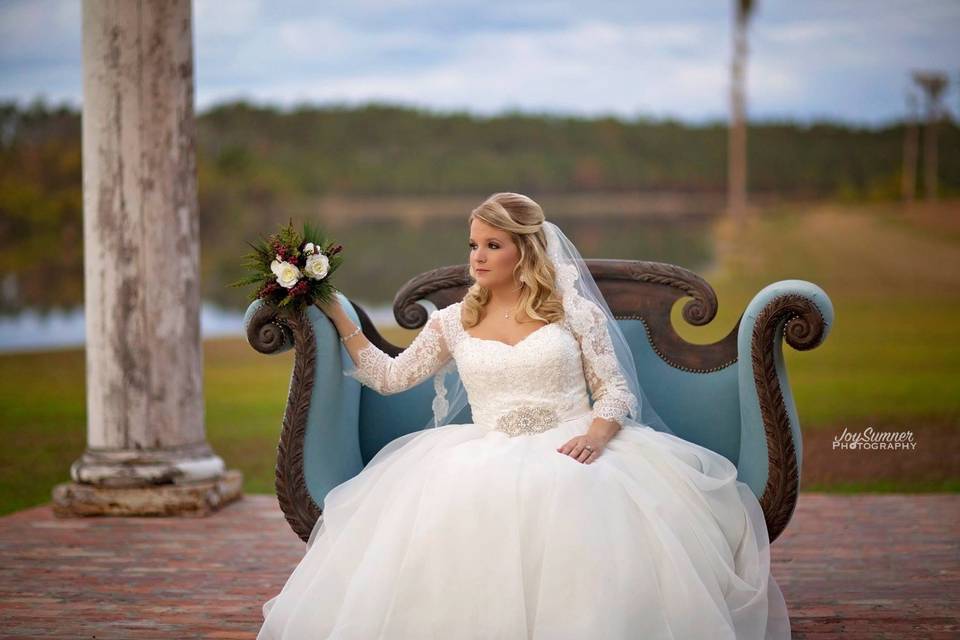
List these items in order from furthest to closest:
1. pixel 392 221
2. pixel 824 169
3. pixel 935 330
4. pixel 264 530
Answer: pixel 392 221
pixel 824 169
pixel 935 330
pixel 264 530

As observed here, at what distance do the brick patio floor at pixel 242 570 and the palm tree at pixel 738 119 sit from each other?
11630 mm

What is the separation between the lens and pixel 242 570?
3859mm

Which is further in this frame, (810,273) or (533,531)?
(810,273)

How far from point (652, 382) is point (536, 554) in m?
1.03

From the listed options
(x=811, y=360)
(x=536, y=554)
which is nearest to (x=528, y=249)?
(x=536, y=554)

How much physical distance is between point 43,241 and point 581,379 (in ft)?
54.0

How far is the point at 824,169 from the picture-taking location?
18.7 metres

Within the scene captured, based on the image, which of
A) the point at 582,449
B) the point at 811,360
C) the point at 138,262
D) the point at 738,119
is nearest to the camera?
the point at 582,449

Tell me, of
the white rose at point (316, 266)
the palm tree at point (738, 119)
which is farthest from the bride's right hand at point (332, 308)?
the palm tree at point (738, 119)

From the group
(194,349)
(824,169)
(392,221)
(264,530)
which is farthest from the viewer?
(392,221)

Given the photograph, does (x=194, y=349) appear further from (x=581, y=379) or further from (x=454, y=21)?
(x=454, y=21)

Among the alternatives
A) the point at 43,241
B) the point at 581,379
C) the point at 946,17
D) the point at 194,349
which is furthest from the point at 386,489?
the point at 43,241

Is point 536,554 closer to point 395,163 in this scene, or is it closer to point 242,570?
point 242,570

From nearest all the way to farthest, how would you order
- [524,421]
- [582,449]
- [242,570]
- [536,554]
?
[536,554] → [582,449] → [524,421] → [242,570]
